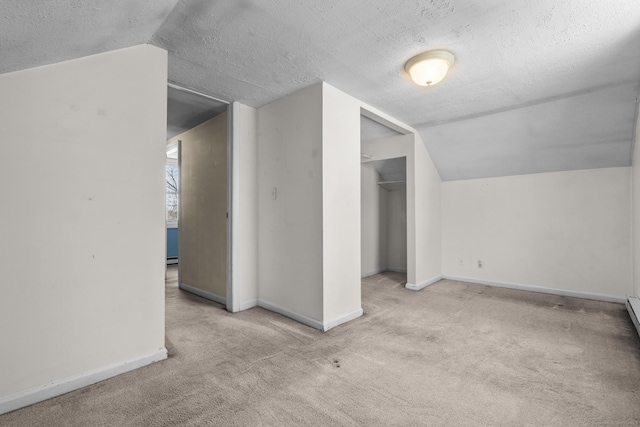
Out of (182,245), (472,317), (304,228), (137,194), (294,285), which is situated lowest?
(472,317)

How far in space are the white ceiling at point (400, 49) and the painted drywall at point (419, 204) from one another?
0.80 meters

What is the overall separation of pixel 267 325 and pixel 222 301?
95 centimetres

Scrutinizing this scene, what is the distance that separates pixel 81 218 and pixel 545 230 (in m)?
5.10

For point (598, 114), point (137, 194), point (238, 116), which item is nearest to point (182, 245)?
point (238, 116)

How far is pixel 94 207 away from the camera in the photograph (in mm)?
1940

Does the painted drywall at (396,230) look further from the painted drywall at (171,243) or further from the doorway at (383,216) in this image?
the painted drywall at (171,243)

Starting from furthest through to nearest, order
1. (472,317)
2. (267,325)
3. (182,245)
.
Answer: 1. (182,245)
2. (472,317)
3. (267,325)

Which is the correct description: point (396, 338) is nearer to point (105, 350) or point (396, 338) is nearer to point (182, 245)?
point (105, 350)

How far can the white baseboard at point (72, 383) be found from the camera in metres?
1.65

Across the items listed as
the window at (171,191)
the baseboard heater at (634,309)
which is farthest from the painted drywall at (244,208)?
the window at (171,191)

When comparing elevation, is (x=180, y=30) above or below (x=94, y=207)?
above

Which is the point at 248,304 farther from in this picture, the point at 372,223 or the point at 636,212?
the point at 636,212

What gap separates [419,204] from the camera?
4.29 m

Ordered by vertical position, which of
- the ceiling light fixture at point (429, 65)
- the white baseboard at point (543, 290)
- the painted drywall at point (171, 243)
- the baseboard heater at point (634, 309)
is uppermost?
the ceiling light fixture at point (429, 65)
